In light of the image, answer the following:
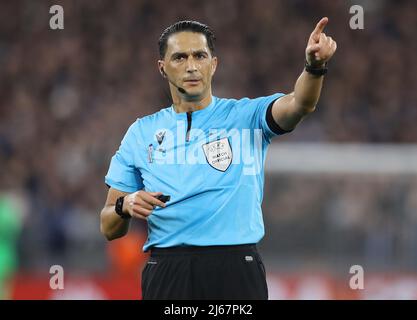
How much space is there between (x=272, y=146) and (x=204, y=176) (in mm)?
7458

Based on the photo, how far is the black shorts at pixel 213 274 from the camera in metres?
4.13

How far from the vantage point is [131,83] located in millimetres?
13695

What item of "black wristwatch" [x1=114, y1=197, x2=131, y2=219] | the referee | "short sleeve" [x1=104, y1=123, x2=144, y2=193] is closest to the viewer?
the referee

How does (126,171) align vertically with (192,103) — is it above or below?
below

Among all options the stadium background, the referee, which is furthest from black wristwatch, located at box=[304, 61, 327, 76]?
the stadium background

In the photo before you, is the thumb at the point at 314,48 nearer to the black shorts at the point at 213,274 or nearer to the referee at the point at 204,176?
the referee at the point at 204,176

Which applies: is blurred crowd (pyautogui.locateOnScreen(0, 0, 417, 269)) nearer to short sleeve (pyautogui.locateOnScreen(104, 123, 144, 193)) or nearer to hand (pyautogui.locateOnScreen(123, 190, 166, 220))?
short sleeve (pyautogui.locateOnScreen(104, 123, 144, 193))

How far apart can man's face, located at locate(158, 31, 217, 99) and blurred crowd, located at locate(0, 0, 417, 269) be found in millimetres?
6550

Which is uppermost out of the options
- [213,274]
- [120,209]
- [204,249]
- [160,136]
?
[160,136]

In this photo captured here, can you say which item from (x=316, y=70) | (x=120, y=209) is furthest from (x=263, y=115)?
(x=120, y=209)

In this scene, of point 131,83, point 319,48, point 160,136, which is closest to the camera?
point 319,48

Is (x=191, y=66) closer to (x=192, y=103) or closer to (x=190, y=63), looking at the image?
(x=190, y=63)

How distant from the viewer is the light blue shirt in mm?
4145

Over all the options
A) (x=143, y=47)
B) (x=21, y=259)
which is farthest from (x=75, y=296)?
(x=143, y=47)
